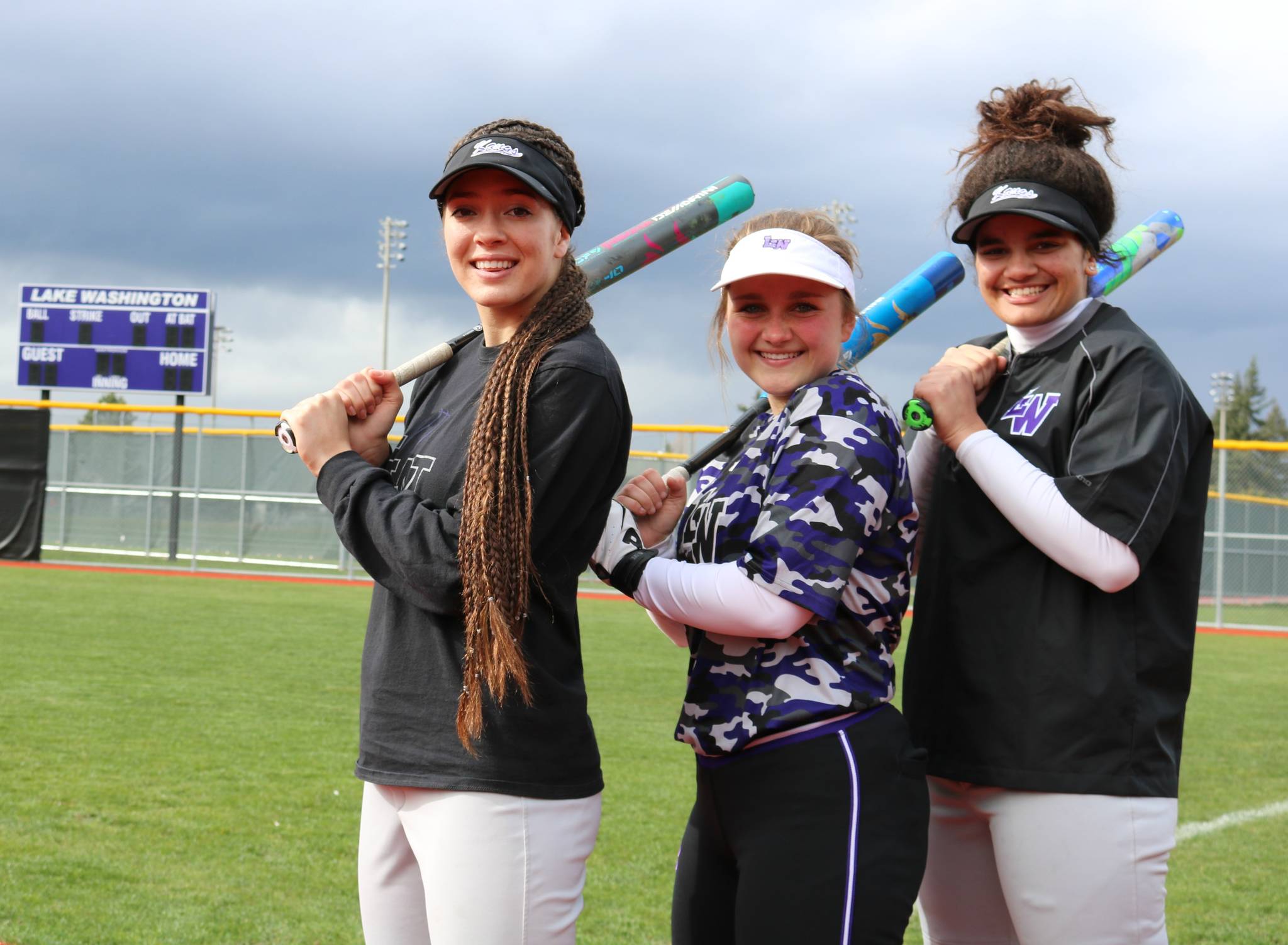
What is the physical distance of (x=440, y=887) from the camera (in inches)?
75.7

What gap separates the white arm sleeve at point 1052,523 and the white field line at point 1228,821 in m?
3.96

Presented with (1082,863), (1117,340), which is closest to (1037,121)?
(1117,340)

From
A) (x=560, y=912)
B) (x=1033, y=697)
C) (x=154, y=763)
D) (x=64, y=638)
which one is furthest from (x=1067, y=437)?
(x=64, y=638)

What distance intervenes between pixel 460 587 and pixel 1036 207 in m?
1.25

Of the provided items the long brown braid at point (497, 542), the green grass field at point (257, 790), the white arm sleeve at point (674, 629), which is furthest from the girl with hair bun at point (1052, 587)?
the green grass field at point (257, 790)

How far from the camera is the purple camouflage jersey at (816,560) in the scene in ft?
6.31

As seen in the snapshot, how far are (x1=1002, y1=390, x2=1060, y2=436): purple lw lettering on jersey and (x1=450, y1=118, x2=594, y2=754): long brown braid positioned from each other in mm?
894

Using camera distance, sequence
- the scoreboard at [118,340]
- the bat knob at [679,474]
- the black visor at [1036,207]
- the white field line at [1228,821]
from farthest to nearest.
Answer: the scoreboard at [118,340] → the white field line at [1228,821] → the bat knob at [679,474] → the black visor at [1036,207]

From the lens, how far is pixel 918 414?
2264 millimetres

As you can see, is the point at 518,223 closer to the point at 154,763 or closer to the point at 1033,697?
the point at 1033,697

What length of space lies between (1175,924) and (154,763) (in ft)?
15.5

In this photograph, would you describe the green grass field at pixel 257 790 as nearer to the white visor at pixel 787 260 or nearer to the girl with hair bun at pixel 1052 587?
the girl with hair bun at pixel 1052 587

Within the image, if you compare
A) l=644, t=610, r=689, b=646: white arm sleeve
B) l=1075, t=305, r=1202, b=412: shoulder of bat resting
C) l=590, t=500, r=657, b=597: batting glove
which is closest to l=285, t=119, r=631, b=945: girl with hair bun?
l=590, t=500, r=657, b=597: batting glove

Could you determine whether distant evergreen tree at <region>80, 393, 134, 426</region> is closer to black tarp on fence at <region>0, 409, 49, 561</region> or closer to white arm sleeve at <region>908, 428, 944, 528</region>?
black tarp on fence at <region>0, 409, 49, 561</region>
